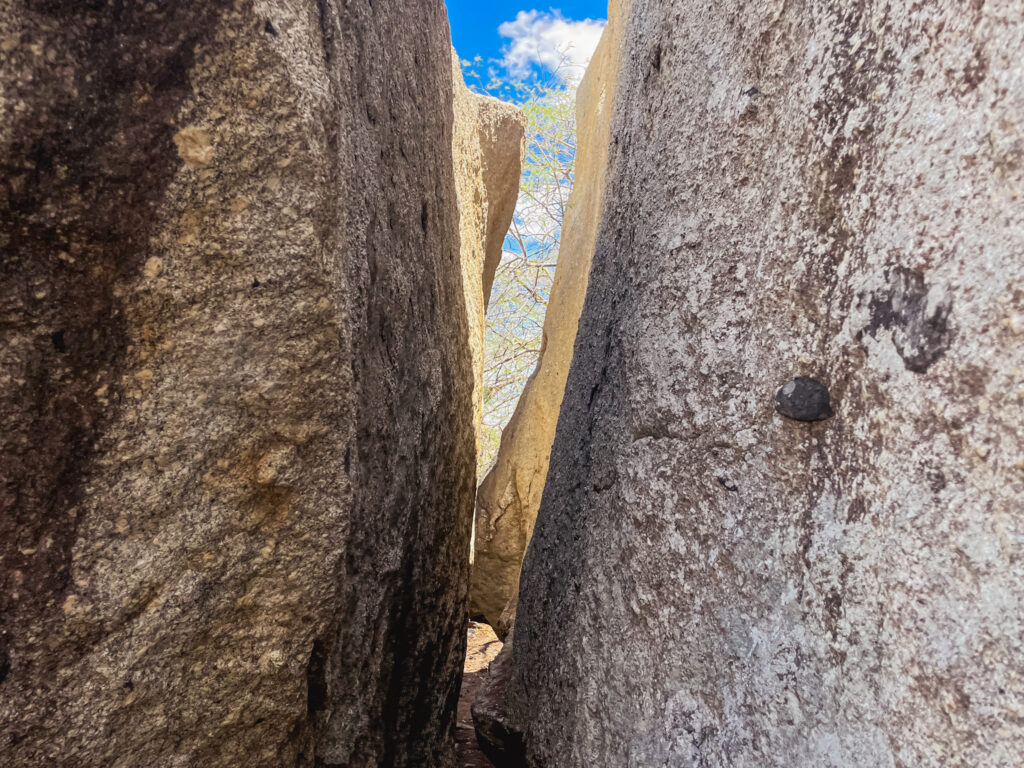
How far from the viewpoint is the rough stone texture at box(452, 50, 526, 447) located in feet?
7.51

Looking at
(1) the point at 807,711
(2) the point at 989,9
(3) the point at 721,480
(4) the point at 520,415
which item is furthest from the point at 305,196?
(4) the point at 520,415

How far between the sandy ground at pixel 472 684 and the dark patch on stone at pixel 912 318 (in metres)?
1.53

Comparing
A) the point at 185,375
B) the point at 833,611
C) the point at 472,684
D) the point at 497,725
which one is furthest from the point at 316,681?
the point at 472,684

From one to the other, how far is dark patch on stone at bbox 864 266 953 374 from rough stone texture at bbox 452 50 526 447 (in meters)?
1.34

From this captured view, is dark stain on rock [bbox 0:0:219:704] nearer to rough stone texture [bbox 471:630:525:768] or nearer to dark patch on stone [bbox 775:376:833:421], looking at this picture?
dark patch on stone [bbox 775:376:833:421]

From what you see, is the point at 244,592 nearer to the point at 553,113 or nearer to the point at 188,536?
the point at 188,536

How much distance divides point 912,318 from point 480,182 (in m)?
2.08

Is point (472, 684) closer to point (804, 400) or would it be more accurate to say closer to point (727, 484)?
point (727, 484)

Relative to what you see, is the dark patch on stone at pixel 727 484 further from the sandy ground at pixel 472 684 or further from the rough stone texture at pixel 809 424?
the sandy ground at pixel 472 684

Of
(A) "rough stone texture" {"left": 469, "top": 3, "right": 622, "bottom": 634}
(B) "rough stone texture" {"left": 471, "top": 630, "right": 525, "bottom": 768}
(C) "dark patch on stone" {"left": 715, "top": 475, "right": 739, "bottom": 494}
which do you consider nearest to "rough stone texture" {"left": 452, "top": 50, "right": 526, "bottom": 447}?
(A) "rough stone texture" {"left": 469, "top": 3, "right": 622, "bottom": 634}

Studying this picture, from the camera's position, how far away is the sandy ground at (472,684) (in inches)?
86.0

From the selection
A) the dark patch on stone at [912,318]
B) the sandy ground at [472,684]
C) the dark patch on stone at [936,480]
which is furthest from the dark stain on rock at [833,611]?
the sandy ground at [472,684]

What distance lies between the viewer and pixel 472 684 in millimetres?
2805

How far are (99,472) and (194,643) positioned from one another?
30 centimetres
